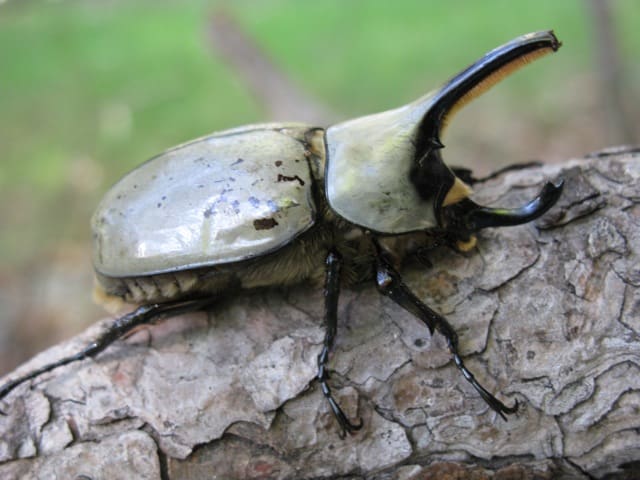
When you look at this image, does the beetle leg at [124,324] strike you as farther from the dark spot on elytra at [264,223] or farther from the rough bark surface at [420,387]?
the dark spot on elytra at [264,223]

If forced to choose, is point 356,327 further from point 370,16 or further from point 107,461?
point 370,16

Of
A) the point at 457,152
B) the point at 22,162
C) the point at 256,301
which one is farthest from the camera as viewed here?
the point at 22,162

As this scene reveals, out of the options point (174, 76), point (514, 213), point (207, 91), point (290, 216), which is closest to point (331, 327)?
point (290, 216)

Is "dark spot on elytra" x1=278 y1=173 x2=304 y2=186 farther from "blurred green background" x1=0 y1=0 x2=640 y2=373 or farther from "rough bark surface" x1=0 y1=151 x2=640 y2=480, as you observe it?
"blurred green background" x1=0 y1=0 x2=640 y2=373

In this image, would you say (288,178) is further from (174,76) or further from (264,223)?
(174,76)

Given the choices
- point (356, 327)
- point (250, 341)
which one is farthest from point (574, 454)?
point (250, 341)

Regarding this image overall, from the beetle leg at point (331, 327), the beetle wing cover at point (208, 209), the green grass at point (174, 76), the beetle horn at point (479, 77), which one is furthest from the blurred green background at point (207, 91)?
the beetle leg at point (331, 327)
